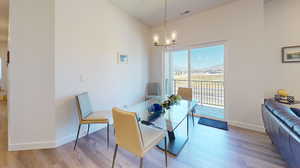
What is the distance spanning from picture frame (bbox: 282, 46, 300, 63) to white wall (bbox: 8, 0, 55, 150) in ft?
14.7

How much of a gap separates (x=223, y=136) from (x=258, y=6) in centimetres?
276

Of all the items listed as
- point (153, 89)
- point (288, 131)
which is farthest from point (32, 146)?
point (288, 131)

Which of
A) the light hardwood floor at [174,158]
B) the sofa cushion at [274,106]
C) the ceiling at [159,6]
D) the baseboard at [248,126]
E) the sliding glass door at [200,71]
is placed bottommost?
the light hardwood floor at [174,158]

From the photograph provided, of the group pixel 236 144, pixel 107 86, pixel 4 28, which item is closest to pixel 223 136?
pixel 236 144

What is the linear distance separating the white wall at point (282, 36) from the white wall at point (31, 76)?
171 inches

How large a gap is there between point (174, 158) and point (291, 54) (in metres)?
3.16

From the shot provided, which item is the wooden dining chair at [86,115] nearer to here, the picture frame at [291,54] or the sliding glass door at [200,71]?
the sliding glass door at [200,71]

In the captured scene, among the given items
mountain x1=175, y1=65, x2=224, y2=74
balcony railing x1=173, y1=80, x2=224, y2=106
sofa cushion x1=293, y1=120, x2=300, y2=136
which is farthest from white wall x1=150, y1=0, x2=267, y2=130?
sofa cushion x1=293, y1=120, x2=300, y2=136

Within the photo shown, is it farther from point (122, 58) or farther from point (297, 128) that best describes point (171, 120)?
point (122, 58)

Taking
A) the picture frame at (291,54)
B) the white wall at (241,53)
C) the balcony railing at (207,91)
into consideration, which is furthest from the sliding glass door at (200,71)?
the picture frame at (291,54)

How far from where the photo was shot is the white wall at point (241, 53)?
262 cm

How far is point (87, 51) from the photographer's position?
249 centimetres

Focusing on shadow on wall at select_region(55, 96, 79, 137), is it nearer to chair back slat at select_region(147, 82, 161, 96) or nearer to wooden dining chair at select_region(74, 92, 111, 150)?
wooden dining chair at select_region(74, 92, 111, 150)

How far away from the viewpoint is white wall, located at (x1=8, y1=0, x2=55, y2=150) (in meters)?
1.91
